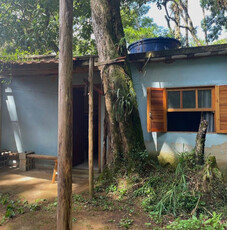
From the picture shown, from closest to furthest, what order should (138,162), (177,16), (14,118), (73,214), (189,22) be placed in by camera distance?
(73,214)
(138,162)
(14,118)
(189,22)
(177,16)

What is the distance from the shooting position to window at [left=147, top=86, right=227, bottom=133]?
4.53m

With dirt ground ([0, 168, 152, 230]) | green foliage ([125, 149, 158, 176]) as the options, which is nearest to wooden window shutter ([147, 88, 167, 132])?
green foliage ([125, 149, 158, 176])

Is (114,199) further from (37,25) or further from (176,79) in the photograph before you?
(37,25)

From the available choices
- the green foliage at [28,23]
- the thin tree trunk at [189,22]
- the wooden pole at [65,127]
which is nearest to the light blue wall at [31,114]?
the green foliage at [28,23]

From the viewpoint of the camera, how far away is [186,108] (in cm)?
485

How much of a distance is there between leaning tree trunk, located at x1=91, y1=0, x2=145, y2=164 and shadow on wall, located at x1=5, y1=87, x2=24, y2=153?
12.4 ft

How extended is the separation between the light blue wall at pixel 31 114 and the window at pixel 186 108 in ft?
7.66

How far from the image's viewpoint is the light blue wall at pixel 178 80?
4617 millimetres

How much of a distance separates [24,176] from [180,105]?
4403 mm

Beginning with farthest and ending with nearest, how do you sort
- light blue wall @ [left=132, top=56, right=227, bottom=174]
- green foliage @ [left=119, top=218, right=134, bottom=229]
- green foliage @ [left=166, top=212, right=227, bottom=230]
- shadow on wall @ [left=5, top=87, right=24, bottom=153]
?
shadow on wall @ [left=5, top=87, right=24, bottom=153], light blue wall @ [left=132, top=56, right=227, bottom=174], green foliage @ [left=119, top=218, right=134, bottom=229], green foliage @ [left=166, top=212, right=227, bottom=230]

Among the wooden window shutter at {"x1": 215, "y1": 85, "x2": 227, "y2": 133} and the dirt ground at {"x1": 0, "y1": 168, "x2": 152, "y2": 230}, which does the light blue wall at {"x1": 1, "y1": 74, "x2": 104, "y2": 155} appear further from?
the wooden window shutter at {"x1": 215, "y1": 85, "x2": 227, "y2": 133}

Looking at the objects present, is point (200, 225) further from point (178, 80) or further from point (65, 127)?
point (178, 80)

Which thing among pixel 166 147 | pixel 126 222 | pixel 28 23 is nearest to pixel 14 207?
pixel 126 222

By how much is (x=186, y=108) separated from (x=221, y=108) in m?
0.72
